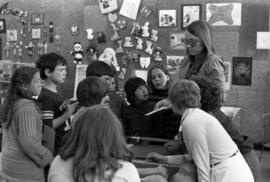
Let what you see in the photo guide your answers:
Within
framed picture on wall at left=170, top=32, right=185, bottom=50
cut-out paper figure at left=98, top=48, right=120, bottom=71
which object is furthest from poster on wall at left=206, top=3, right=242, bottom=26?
cut-out paper figure at left=98, top=48, right=120, bottom=71

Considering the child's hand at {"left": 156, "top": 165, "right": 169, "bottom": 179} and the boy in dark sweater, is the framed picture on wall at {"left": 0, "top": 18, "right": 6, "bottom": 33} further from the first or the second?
the child's hand at {"left": 156, "top": 165, "right": 169, "bottom": 179}

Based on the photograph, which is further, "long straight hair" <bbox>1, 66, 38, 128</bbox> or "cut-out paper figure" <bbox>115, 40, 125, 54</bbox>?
"cut-out paper figure" <bbox>115, 40, 125, 54</bbox>

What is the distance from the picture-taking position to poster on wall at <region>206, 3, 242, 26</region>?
4.64 m

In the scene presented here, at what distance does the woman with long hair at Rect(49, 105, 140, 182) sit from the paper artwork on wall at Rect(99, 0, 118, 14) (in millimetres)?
3924

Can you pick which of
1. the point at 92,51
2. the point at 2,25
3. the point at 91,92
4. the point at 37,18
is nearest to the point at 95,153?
the point at 91,92

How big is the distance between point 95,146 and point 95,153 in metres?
0.02

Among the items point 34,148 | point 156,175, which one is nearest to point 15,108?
point 34,148

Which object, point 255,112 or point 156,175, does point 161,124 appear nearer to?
point 156,175

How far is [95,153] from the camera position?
4.52ft

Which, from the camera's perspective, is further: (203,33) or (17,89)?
(203,33)

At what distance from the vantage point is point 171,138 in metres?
2.52

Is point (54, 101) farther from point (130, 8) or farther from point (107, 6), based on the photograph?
point (107, 6)

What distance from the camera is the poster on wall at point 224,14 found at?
4.64 m

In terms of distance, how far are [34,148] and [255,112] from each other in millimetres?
3204
